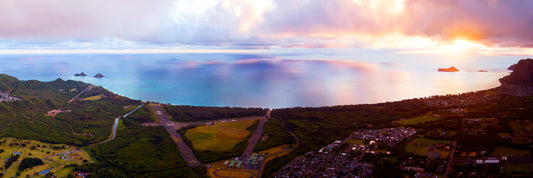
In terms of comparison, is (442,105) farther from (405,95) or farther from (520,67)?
(520,67)

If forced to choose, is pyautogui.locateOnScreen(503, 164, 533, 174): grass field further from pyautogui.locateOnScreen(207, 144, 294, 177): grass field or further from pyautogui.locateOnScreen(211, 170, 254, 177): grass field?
pyautogui.locateOnScreen(211, 170, 254, 177): grass field

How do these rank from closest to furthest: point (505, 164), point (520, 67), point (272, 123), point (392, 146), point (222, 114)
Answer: point (505, 164)
point (392, 146)
point (272, 123)
point (222, 114)
point (520, 67)

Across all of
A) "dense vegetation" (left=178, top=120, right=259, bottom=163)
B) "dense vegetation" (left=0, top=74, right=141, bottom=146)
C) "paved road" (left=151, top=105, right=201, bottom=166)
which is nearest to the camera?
"dense vegetation" (left=178, top=120, right=259, bottom=163)

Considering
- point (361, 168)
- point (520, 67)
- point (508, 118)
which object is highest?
point (520, 67)

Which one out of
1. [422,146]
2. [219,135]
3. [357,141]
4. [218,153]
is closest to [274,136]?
[219,135]

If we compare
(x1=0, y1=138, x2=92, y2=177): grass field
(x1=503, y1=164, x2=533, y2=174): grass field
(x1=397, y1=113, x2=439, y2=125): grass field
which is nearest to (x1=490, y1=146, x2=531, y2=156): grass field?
(x1=503, y1=164, x2=533, y2=174): grass field

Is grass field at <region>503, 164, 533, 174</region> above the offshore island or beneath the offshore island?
beneath

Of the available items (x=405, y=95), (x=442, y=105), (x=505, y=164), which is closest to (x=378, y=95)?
→ (x=405, y=95)
